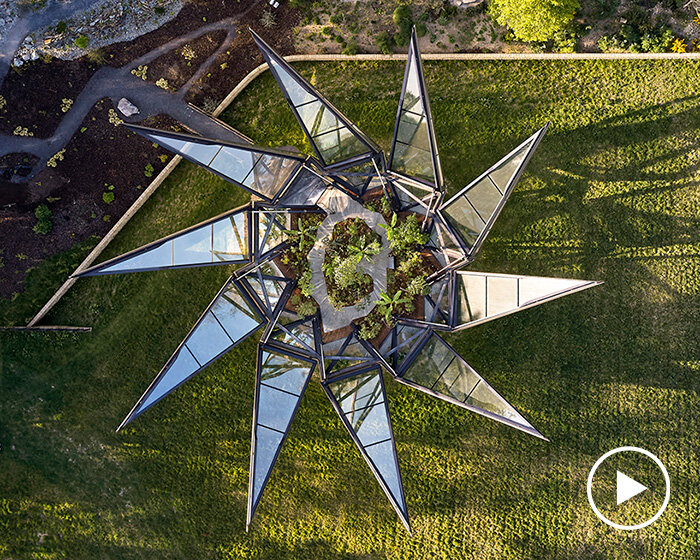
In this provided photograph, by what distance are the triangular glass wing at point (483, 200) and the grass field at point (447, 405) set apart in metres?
4.06

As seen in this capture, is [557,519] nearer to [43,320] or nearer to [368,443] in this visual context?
[368,443]

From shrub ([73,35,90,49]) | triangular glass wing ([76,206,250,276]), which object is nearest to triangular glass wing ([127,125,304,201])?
triangular glass wing ([76,206,250,276])

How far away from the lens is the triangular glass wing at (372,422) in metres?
17.4

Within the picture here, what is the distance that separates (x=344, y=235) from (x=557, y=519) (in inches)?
598

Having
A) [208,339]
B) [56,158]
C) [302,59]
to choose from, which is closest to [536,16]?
[302,59]

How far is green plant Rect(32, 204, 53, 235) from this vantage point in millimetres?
22078

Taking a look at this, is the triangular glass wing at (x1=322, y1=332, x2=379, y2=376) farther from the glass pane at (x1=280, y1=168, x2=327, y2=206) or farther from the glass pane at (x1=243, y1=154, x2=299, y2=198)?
the glass pane at (x1=243, y1=154, x2=299, y2=198)

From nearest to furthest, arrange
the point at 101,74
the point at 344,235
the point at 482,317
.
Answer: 1. the point at 482,317
2. the point at 344,235
3. the point at 101,74

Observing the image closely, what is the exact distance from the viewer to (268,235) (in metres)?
19.2

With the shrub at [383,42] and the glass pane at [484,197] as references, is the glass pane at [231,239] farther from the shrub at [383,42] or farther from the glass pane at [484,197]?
the shrub at [383,42]

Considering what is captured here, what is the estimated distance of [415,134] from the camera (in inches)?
684

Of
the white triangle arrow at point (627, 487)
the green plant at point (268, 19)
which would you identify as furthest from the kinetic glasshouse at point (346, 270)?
the white triangle arrow at point (627, 487)

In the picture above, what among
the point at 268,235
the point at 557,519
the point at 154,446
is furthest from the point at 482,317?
the point at 154,446

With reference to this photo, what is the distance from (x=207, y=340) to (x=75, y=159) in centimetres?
Answer: 1129
